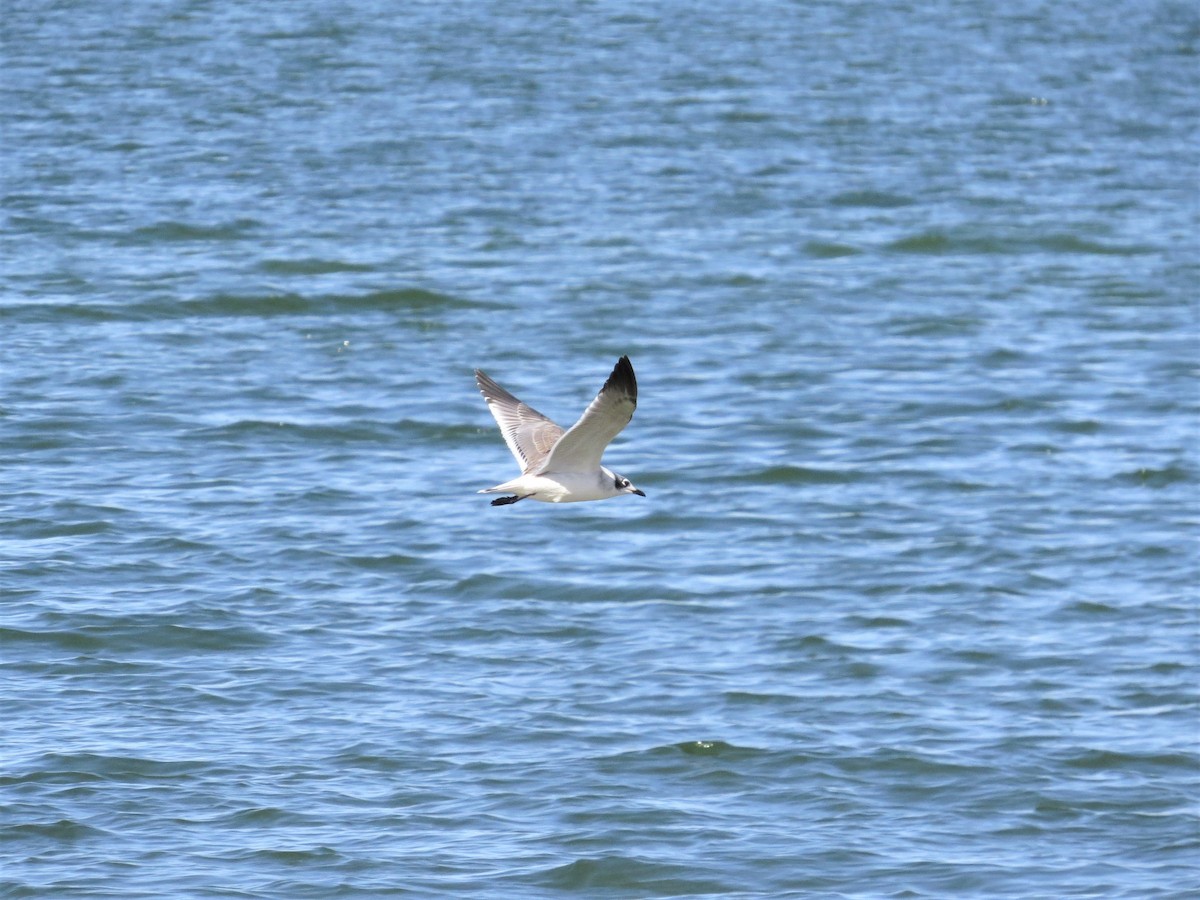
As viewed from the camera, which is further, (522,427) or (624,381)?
(522,427)

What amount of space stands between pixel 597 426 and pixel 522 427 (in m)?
1.48

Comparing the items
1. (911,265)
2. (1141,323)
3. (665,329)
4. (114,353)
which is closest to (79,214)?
(114,353)

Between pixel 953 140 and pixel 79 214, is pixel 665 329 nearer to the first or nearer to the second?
A: pixel 79 214

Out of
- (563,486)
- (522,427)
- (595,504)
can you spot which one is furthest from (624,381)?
(595,504)

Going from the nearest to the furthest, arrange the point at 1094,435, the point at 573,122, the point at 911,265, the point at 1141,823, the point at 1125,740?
the point at 1141,823 → the point at 1125,740 → the point at 1094,435 → the point at 911,265 → the point at 573,122

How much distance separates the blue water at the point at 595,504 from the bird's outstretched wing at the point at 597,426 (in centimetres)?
293

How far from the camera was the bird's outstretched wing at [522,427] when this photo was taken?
11281mm

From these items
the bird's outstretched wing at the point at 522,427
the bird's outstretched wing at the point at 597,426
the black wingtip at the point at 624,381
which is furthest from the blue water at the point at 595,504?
the black wingtip at the point at 624,381

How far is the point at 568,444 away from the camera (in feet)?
34.1

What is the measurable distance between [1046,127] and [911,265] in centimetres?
760

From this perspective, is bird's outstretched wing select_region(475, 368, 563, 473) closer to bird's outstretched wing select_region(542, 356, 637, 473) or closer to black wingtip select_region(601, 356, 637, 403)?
bird's outstretched wing select_region(542, 356, 637, 473)

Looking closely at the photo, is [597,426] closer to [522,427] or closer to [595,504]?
[522,427]

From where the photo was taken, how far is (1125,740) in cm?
1459

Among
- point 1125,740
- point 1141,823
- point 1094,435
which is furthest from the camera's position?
point 1094,435
